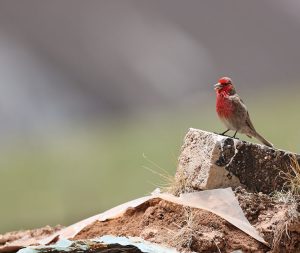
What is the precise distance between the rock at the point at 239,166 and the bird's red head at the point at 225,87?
1.85 feet

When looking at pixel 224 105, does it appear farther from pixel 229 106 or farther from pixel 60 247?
pixel 60 247

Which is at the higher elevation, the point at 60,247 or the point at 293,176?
the point at 293,176

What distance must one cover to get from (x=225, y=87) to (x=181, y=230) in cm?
144

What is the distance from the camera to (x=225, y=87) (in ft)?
24.1

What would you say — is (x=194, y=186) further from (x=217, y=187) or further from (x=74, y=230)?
(x=74, y=230)

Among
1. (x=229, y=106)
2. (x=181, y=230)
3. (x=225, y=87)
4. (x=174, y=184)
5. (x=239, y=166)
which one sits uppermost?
(x=225, y=87)

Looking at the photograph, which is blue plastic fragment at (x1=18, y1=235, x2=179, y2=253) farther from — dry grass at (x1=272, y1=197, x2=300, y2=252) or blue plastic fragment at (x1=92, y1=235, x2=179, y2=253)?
dry grass at (x1=272, y1=197, x2=300, y2=252)

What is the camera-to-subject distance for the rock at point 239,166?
22.1 ft

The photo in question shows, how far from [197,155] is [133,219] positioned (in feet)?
2.15

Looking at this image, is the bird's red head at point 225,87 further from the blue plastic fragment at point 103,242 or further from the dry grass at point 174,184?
the blue plastic fragment at point 103,242

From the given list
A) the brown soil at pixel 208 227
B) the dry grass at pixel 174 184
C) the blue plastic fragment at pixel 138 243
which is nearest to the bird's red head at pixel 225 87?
the dry grass at pixel 174 184

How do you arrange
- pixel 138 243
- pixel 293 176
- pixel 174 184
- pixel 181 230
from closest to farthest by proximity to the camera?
pixel 138 243
pixel 181 230
pixel 293 176
pixel 174 184

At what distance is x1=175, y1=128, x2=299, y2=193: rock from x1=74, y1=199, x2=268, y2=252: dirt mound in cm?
31

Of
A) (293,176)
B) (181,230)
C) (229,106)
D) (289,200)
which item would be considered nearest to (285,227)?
(289,200)
